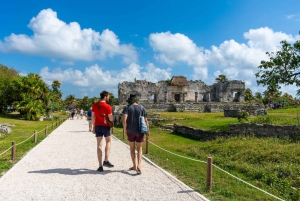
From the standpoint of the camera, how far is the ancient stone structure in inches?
1665

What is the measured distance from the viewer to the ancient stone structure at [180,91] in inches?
1665

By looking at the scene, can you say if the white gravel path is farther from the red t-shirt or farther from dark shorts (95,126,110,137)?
the red t-shirt

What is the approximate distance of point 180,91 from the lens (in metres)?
45.8

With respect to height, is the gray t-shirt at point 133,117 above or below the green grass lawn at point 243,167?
above

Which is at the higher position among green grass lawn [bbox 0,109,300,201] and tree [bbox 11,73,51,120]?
tree [bbox 11,73,51,120]

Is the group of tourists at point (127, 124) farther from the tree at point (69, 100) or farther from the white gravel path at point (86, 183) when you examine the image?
the tree at point (69, 100)

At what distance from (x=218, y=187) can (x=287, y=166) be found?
2.76 metres

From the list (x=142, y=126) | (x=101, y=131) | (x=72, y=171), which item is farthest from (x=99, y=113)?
(x=72, y=171)

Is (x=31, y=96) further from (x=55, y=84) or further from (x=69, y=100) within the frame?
(x=69, y=100)

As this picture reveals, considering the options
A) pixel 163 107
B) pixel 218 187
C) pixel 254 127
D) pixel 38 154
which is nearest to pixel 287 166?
pixel 218 187

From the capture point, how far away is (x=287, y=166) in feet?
25.1

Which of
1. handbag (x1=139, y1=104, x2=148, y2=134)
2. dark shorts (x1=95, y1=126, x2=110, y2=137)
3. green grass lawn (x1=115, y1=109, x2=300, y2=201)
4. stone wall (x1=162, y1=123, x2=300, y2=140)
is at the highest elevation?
handbag (x1=139, y1=104, x2=148, y2=134)

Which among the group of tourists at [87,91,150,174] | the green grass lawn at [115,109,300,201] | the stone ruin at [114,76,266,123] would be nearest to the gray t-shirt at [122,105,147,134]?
the group of tourists at [87,91,150,174]

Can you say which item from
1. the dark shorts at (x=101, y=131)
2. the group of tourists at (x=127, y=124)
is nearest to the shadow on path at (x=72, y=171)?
the group of tourists at (x=127, y=124)
